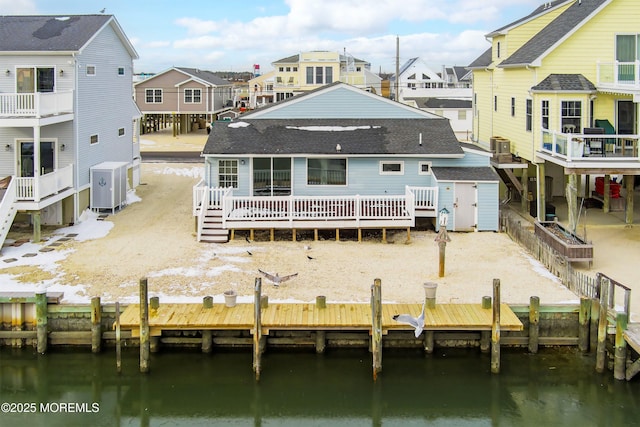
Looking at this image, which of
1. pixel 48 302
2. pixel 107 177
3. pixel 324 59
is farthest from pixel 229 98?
pixel 48 302

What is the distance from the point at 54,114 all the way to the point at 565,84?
17.2m

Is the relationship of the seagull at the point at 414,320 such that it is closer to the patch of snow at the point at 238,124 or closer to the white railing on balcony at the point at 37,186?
the white railing on balcony at the point at 37,186

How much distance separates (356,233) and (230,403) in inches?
422

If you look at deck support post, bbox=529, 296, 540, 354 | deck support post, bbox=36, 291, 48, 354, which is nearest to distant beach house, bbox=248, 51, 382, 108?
deck support post, bbox=529, 296, 540, 354

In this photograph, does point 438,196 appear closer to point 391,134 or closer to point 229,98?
point 391,134

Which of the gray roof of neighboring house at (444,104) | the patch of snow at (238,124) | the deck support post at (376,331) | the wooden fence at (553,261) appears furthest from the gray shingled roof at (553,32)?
the gray roof of neighboring house at (444,104)

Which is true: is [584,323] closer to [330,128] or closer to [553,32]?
[330,128]

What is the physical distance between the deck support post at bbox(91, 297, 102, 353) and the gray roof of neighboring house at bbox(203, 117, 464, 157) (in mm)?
10003

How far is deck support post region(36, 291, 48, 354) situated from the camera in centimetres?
1623

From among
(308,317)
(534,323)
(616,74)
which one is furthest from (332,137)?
(534,323)

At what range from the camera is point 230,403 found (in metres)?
14.8

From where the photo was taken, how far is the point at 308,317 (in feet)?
52.5

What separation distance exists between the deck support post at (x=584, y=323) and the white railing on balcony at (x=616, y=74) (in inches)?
432

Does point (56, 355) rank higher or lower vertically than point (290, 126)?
lower
